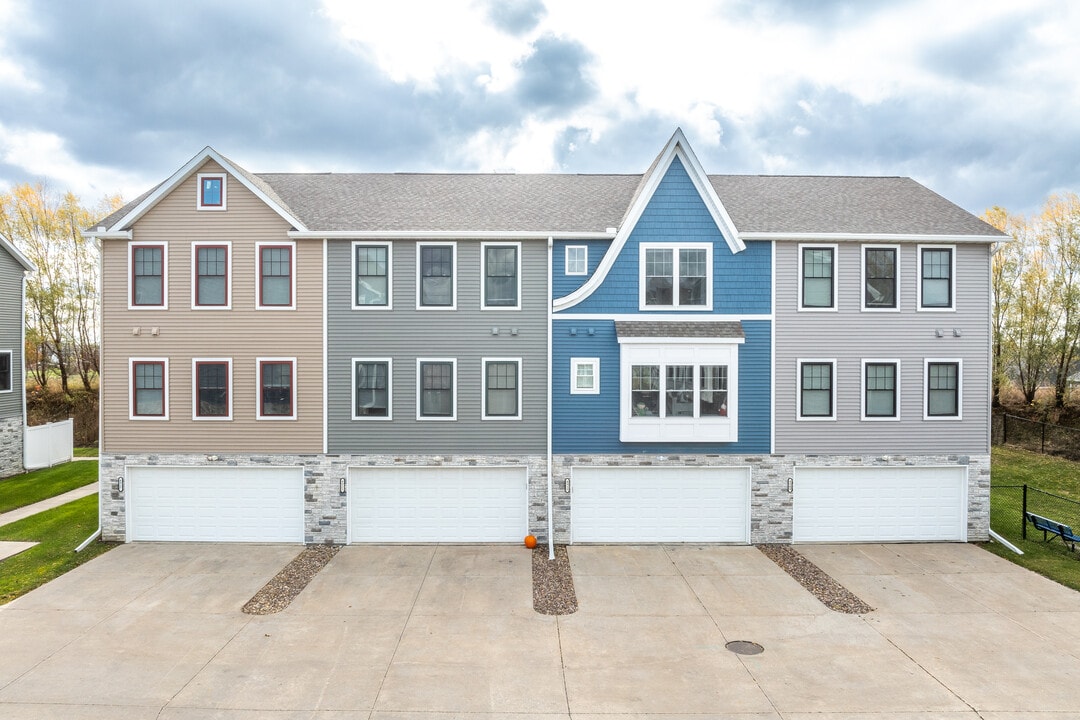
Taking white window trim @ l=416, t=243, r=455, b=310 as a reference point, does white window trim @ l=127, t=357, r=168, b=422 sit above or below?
below

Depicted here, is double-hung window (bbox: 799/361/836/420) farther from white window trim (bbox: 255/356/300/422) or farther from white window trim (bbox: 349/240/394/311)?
white window trim (bbox: 255/356/300/422)

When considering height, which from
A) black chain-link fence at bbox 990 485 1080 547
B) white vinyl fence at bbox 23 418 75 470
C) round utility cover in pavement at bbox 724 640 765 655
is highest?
white vinyl fence at bbox 23 418 75 470

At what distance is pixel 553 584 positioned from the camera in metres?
12.8

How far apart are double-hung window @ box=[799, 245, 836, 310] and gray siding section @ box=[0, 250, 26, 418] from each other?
2698 centimetres

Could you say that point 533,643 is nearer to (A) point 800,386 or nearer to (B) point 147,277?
(A) point 800,386

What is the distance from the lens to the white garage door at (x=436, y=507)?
606 inches

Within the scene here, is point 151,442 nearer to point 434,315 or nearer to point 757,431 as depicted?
point 434,315

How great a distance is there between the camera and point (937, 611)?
1137 cm

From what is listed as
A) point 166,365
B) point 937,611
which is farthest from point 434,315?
point 937,611

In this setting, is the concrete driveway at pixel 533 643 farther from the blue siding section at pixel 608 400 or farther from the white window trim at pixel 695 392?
the white window trim at pixel 695 392

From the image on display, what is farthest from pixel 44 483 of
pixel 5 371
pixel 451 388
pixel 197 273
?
pixel 451 388

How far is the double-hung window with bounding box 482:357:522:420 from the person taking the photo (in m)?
15.3

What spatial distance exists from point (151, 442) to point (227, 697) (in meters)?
9.21

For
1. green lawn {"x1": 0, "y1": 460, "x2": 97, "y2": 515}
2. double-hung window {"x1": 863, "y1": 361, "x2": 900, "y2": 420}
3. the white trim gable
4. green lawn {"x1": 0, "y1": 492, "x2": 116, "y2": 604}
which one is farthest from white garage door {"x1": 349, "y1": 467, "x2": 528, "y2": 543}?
green lawn {"x1": 0, "y1": 460, "x2": 97, "y2": 515}
